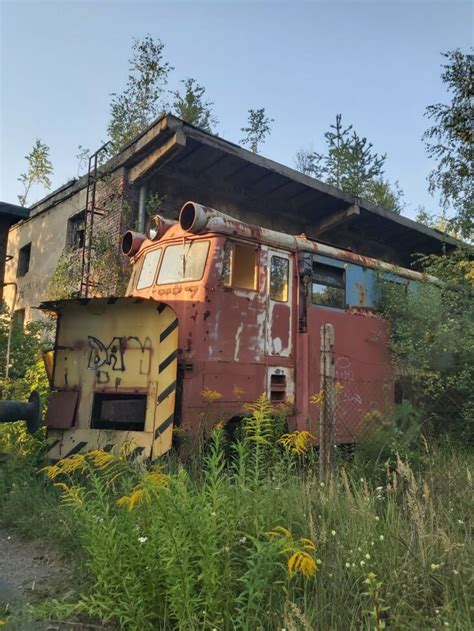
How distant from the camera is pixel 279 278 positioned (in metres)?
6.42

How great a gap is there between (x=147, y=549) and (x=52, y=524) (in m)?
1.95

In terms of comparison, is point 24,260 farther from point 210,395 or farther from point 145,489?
point 145,489

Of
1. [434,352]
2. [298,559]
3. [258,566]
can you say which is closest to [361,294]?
[434,352]

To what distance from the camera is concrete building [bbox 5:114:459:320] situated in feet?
33.7

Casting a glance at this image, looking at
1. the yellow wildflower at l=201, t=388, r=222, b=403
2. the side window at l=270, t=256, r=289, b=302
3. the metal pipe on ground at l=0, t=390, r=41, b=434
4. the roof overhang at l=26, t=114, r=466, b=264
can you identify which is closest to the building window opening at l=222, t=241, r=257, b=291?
the side window at l=270, t=256, r=289, b=302

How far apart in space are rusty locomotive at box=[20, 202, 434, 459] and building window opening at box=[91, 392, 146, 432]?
0.01m

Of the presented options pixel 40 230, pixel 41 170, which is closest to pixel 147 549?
pixel 40 230

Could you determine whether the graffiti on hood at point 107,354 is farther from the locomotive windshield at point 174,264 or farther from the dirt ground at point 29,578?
the dirt ground at point 29,578

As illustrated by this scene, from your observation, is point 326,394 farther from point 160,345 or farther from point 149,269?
point 149,269

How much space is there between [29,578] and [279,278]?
415 centimetres

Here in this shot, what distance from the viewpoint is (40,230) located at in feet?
46.4

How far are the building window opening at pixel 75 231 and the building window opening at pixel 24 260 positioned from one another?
263 cm

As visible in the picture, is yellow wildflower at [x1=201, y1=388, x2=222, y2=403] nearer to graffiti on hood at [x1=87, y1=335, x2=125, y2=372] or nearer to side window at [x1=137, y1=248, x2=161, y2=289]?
graffiti on hood at [x1=87, y1=335, x2=125, y2=372]

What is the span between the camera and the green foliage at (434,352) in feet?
23.9
